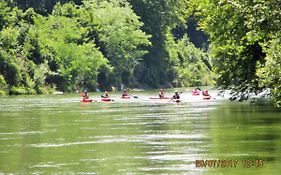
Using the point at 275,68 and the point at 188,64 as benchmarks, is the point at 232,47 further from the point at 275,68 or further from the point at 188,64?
the point at 188,64

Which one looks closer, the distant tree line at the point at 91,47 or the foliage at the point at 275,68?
the foliage at the point at 275,68

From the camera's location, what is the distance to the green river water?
2894 cm

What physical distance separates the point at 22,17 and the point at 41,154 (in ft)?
279

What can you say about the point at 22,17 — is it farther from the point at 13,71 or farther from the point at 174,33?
the point at 174,33

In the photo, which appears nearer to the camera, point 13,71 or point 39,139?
point 39,139

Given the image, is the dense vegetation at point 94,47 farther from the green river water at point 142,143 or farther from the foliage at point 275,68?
the foliage at point 275,68

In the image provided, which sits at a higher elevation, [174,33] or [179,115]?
[174,33]

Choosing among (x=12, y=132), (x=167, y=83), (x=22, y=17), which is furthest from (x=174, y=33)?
(x=12, y=132)

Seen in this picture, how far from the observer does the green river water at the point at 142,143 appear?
28938mm

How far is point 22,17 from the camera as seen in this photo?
116500 millimetres

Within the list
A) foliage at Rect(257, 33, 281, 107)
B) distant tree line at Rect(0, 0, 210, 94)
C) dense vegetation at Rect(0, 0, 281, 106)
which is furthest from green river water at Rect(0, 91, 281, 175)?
distant tree line at Rect(0, 0, 210, 94)
